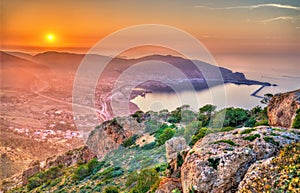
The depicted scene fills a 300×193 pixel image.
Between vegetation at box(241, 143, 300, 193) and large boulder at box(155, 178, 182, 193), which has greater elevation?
vegetation at box(241, 143, 300, 193)

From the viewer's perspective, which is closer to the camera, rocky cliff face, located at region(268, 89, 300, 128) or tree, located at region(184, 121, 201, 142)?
rocky cliff face, located at region(268, 89, 300, 128)

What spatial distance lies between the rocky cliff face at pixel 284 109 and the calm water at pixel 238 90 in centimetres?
1149

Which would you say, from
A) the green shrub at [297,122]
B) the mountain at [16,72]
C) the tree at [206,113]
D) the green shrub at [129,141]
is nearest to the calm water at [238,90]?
the tree at [206,113]

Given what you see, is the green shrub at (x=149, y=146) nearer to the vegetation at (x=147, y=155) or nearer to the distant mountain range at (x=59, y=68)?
the vegetation at (x=147, y=155)

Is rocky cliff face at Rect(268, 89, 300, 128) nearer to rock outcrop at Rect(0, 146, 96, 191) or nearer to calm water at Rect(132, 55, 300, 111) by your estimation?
calm water at Rect(132, 55, 300, 111)

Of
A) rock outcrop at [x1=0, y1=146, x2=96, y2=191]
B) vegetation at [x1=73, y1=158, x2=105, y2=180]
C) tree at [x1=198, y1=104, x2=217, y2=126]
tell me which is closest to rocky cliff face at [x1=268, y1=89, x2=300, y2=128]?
tree at [x1=198, y1=104, x2=217, y2=126]

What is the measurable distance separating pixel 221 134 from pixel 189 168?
155cm

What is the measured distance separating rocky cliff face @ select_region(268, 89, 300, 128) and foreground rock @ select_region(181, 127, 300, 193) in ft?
11.2

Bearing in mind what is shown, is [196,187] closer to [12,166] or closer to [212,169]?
[212,169]

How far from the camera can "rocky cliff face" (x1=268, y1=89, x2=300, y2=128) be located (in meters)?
10.9

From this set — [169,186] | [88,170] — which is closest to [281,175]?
[169,186]

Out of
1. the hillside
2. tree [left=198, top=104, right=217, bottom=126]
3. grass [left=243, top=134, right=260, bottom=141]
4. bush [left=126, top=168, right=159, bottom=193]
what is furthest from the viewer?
tree [left=198, top=104, right=217, bottom=126]

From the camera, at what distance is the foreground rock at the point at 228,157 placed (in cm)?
668

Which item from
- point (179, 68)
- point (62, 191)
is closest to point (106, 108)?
point (179, 68)
